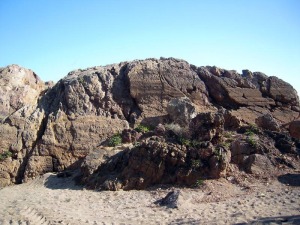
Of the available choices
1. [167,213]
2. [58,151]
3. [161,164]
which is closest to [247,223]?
[167,213]

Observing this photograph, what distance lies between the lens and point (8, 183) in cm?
1221

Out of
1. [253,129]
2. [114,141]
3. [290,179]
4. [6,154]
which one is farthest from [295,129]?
[6,154]

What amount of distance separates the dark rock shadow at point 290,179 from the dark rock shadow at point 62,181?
6459 mm

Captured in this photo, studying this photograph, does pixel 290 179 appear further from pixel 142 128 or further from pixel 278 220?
pixel 142 128

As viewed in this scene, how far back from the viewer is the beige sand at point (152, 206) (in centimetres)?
737

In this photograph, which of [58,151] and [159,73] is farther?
[159,73]

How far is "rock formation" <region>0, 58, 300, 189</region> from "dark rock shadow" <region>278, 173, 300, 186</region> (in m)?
0.94

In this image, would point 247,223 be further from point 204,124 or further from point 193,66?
point 193,66

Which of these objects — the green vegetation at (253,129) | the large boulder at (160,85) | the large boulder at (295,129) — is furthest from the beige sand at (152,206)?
the large boulder at (160,85)

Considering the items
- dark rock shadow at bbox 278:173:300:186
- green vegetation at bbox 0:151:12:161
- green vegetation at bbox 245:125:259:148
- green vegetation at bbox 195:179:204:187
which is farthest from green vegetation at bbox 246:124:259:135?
green vegetation at bbox 0:151:12:161

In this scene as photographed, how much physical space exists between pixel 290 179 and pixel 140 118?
6650mm

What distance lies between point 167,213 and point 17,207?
424cm

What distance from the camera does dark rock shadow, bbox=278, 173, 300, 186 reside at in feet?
32.2

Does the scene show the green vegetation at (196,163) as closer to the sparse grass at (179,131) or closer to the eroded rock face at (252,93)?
the sparse grass at (179,131)
